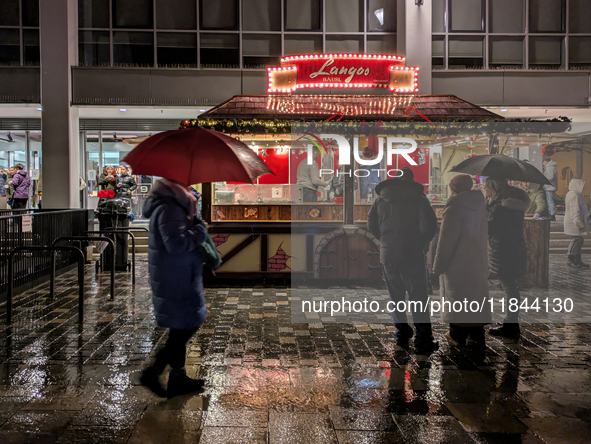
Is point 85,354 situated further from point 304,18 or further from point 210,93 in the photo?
point 304,18

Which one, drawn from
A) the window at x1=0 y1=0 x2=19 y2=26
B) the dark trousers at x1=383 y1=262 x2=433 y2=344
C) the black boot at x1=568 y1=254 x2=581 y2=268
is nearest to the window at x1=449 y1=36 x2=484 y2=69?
the black boot at x1=568 y1=254 x2=581 y2=268

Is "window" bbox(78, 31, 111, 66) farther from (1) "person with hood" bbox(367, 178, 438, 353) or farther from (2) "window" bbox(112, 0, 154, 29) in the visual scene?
(1) "person with hood" bbox(367, 178, 438, 353)

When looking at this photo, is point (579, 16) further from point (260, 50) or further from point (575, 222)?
point (260, 50)

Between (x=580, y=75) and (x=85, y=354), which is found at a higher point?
(x=580, y=75)

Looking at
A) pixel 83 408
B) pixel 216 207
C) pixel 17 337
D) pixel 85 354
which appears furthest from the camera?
pixel 216 207

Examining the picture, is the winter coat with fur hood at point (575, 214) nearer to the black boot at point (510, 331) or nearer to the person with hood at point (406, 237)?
the black boot at point (510, 331)

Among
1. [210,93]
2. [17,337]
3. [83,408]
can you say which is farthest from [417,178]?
[210,93]

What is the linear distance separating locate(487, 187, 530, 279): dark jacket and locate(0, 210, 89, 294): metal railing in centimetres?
658

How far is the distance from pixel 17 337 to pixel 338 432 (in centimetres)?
422

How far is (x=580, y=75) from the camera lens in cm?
1545

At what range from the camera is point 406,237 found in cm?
541

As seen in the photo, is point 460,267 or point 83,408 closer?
point 83,408

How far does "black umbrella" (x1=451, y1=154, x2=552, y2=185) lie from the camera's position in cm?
565

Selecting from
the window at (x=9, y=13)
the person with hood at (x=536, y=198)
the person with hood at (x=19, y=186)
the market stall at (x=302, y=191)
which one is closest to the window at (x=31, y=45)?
the window at (x=9, y=13)
